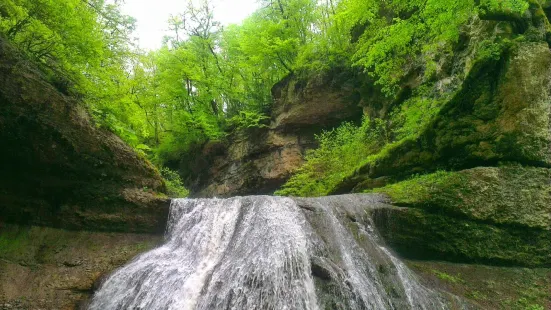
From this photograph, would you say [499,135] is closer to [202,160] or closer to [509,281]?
[509,281]

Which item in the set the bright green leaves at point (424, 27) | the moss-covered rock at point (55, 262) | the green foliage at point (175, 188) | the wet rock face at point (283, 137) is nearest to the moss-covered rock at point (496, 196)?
the bright green leaves at point (424, 27)

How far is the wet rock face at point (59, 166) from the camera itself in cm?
732

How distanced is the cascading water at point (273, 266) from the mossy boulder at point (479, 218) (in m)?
0.85

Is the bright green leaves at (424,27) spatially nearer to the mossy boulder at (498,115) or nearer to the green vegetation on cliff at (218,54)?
the green vegetation on cliff at (218,54)

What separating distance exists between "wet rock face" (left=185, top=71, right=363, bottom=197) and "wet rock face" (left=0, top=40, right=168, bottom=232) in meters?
9.99

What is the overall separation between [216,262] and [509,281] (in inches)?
249

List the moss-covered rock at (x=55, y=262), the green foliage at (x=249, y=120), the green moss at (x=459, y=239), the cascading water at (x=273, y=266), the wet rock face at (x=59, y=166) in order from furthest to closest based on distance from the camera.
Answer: the green foliage at (x=249, y=120) < the wet rock face at (x=59, y=166) < the green moss at (x=459, y=239) < the moss-covered rock at (x=55, y=262) < the cascading water at (x=273, y=266)

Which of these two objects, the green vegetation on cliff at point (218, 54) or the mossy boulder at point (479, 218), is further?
the green vegetation on cliff at point (218, 54)

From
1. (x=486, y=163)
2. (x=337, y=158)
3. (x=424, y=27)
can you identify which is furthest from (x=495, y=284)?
(x=337, y=158)

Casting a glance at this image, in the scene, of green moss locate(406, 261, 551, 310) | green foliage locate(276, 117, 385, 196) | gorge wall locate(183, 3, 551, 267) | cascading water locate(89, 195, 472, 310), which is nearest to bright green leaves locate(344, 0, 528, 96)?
gorge wall locate(183, 3, 551, 267)

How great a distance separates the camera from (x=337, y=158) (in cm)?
1445

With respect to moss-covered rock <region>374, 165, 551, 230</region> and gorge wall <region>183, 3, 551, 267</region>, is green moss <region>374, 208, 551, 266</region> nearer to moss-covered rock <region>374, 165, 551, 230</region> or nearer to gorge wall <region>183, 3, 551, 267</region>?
gorge wall <region>183, 3, 551, 267</region>

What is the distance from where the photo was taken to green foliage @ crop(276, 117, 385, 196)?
13.4 m

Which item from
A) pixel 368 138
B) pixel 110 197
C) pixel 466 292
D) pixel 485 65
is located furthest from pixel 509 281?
pixel 110 197
